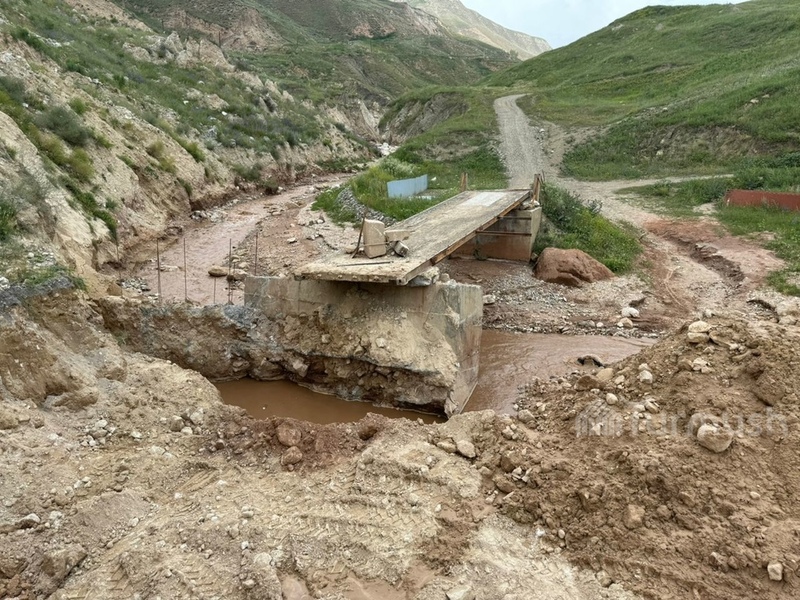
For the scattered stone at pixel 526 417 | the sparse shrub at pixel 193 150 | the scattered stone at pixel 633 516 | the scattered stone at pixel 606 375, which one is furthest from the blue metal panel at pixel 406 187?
the scattered stone at pixel 633 516

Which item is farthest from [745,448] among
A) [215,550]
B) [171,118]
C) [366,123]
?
[366,123]

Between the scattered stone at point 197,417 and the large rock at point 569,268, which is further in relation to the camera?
the large rock at point 569,268

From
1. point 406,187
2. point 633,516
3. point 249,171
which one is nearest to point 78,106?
point 249,171

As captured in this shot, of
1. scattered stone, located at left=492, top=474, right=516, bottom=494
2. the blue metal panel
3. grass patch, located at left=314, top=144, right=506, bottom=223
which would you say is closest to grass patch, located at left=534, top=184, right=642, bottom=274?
grass patch, located at left=314, top=144, right=506, bottom=223

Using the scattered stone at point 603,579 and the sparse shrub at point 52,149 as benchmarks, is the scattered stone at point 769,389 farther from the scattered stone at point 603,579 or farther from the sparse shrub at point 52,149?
the sparse shrub at point 52,149

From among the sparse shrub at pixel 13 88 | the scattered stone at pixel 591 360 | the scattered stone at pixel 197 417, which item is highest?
the sparse shrub at pixel 13 88

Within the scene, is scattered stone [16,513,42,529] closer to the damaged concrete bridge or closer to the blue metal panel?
the damaged concrete bridge

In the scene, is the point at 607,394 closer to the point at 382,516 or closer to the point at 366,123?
the point at 382,516

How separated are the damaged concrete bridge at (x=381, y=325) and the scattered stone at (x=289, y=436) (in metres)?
2.06

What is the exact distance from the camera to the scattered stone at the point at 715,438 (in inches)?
205

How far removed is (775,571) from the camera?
430 cm

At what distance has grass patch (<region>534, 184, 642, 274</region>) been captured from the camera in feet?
49.1

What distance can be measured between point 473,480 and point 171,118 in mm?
23184

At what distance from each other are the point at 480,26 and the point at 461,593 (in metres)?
185
